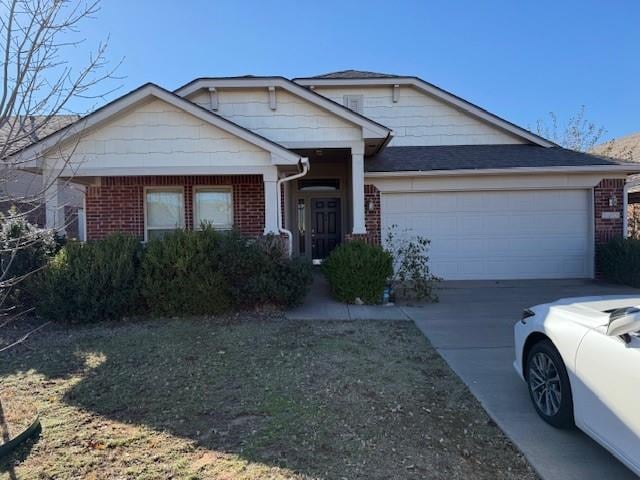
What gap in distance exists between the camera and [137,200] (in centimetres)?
996

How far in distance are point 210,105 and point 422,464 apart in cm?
911

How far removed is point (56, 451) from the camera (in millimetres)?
3203

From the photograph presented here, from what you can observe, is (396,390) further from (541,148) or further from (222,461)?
(541,148)

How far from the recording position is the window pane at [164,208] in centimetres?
1010

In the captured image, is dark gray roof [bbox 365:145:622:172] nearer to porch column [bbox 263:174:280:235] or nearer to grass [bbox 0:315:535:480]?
porch column [bbox 263:174:280:235]

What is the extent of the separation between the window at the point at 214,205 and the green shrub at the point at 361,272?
3.20 m

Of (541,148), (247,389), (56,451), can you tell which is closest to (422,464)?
(247,389)

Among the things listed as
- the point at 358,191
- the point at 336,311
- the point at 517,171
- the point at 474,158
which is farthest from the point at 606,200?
the point at 336,311

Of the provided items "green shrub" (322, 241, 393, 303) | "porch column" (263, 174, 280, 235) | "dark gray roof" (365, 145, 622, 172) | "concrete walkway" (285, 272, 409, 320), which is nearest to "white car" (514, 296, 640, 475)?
"concrete walkway" (285, 272, 409, 320)

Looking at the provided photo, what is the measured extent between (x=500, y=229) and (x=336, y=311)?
5364 mm

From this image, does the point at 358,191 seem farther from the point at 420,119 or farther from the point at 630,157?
the point at 630,157

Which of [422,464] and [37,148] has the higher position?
[37,148]

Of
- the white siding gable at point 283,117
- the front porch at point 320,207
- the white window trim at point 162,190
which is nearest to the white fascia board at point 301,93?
the white siding gable at point 283,117

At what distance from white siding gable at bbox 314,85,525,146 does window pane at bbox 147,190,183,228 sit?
214 inches
